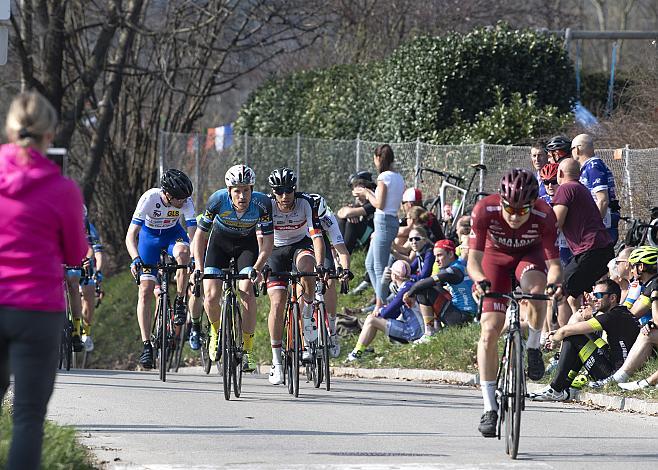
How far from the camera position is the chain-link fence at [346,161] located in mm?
17297

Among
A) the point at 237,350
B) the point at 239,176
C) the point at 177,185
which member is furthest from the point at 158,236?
the point at 237,350

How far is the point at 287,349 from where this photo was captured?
13281mm

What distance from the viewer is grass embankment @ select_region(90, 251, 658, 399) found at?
15797 millimetres

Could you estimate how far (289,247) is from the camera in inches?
550

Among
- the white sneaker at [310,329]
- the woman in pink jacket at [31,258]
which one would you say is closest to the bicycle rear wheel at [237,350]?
the white sneaker at [310,329]

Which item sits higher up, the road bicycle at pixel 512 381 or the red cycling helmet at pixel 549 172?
the red cycling helmet at pixel 549 172

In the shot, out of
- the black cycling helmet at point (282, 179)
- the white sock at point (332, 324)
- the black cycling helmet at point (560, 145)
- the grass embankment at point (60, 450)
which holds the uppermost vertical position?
the black cycling helmet at point (560, 145)

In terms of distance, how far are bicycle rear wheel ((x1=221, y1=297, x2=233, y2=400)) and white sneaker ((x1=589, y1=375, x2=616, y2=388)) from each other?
3413 millimetres

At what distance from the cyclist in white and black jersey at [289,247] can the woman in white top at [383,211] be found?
13.4ft

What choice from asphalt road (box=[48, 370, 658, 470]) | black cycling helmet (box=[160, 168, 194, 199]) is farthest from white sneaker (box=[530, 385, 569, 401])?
black cycling helmet (box=[160, 168, 194, 199])

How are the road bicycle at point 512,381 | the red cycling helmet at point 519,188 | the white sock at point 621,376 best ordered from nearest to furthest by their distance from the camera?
the road bicycle at point 512,381 → the red cycling helmet at point 519,188 → the white sock at point 621,376

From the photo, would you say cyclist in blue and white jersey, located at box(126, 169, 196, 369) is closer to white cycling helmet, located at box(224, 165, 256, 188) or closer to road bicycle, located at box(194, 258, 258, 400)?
white cycling helmet, located at box(224, 165, 256, 188)

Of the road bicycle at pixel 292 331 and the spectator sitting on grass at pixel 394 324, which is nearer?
the road bicycle at pixel 292 331

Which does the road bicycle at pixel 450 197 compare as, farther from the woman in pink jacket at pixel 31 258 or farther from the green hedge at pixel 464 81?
the woman in pink jacket at pixel 31 258
